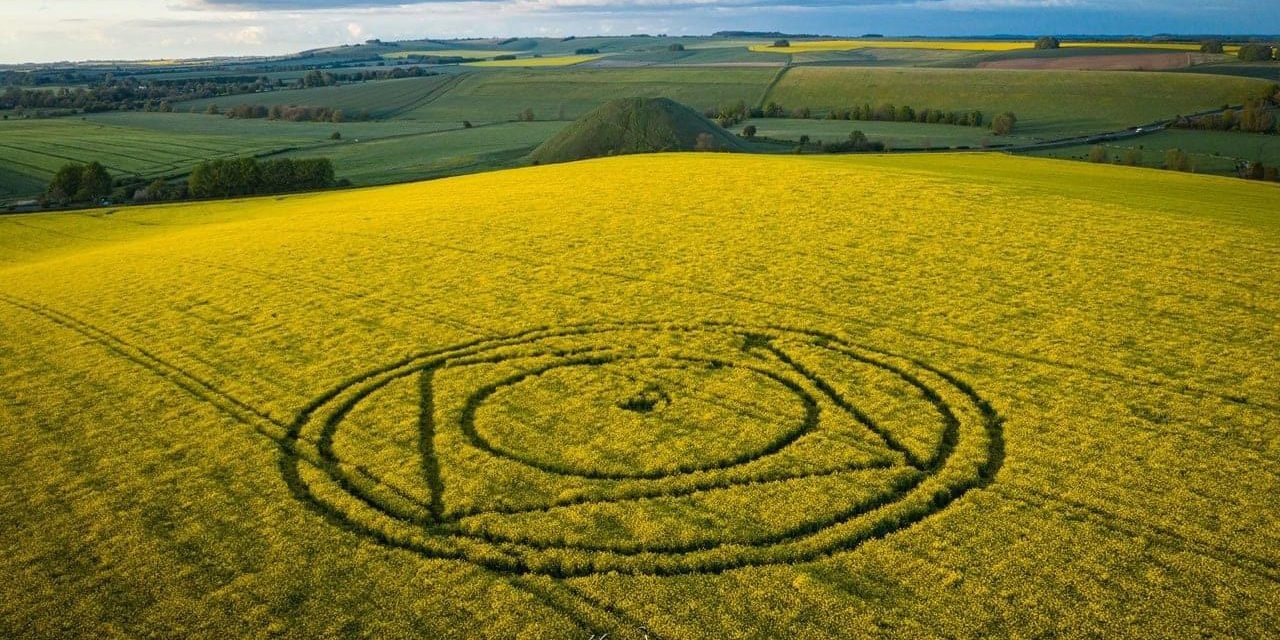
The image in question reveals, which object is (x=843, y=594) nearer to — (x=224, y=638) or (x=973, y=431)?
(x=973, y=431)

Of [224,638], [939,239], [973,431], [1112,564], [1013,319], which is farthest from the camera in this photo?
[939,239]

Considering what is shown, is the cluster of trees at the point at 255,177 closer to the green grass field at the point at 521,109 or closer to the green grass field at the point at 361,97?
the green grass field at the point at 521,109

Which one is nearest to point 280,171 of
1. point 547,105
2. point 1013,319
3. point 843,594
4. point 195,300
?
point 195,300

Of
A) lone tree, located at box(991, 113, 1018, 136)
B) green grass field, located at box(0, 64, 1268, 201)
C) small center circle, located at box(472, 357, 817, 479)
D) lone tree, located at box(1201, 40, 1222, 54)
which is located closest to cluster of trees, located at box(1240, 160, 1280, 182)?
green grass field, located at box(0, 64, 1268, 201)

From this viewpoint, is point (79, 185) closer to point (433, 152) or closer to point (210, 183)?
point (210, 183)

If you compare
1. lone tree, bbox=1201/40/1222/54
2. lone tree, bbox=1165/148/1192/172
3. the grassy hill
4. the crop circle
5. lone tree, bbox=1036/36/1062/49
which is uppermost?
lone tree, bbox=1036/36/1062/49

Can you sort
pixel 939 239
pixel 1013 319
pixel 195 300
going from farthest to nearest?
pixel 939 239 → pixel 195 300 → pixel 1013 319

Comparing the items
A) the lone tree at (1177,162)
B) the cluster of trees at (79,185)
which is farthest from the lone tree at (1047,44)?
the cluster of trees at (79,185)

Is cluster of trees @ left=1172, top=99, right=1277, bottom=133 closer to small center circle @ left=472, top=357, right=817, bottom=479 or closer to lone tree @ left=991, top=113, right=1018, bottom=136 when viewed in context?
lone tree @ left=991, top=113, right=1018, bottom=136
